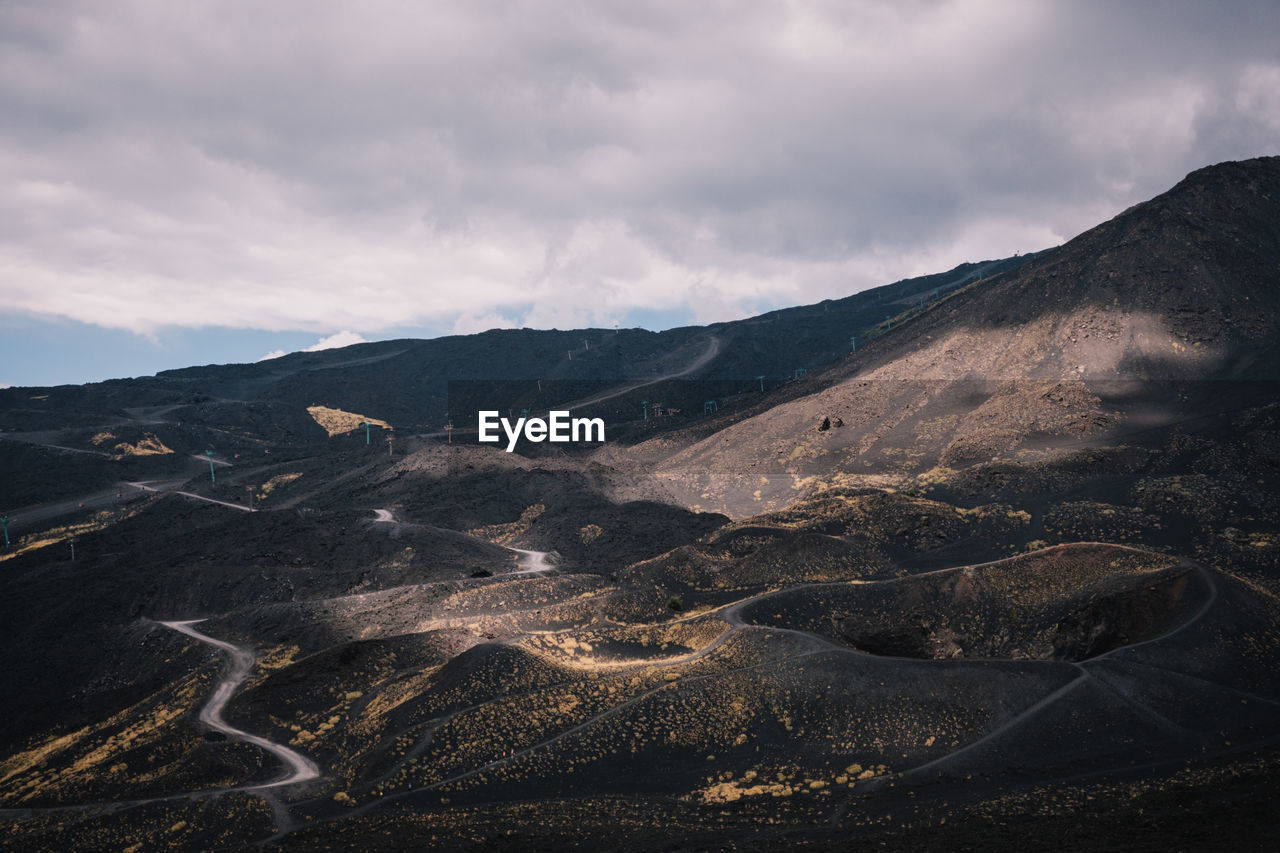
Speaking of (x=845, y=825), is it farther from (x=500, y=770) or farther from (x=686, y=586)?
(x=686, y=586)

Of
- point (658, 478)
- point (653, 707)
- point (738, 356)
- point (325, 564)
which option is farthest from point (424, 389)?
point (653, 707)

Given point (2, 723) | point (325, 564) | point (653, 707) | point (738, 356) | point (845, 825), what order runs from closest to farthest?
point (845, 825), point (653, 707), point (2, 723), point (325, 564), point (738, 356)

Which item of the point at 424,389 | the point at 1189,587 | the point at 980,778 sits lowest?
the point at 980,778
